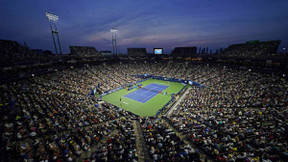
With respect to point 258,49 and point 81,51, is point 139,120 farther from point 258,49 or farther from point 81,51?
point 81,51

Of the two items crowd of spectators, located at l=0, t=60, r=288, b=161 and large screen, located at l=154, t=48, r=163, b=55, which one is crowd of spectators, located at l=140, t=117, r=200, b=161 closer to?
crowd of spectators, located at l=0, t=60, r=288, b=161

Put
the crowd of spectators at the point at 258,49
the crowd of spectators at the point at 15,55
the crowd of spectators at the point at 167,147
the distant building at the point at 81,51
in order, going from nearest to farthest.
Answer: the crowd of spectators at the point at 167,147
the crowd of spectators at the point at 15,55
the crowd of spectators at the point at 258,49
the distant building at the point at 81,51

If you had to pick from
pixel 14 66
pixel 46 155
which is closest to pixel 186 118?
pixel 46 155

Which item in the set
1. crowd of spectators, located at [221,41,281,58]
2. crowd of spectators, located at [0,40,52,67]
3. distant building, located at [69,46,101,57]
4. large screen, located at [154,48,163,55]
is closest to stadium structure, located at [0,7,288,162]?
crowd of spectators, located at [0,40,52,67]

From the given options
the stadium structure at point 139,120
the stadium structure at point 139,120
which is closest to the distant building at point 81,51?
the stadium structure at point 139,120

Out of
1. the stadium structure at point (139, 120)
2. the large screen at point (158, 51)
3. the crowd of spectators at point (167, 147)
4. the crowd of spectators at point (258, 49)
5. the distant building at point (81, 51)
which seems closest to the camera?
the crowd of spectators at point (167, 147)

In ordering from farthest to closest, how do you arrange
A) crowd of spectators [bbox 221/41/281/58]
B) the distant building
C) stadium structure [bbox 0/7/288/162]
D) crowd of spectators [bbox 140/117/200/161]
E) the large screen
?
the large screen < the distant building < crowd of spectators [bbox 221/41/281/58] < stadium structure [bbox 0/7/288/162] < crowd of spectators [bbox 140/117/200/161]

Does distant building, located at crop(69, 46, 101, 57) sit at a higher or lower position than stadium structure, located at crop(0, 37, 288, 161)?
higher

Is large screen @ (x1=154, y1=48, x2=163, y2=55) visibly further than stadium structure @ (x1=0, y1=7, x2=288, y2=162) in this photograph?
Yes

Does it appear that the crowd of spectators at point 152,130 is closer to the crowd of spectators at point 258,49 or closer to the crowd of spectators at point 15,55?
the crowd of spectators at point 15,55

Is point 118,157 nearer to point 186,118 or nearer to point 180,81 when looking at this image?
point 186,118

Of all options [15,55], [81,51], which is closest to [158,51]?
[81,51]
